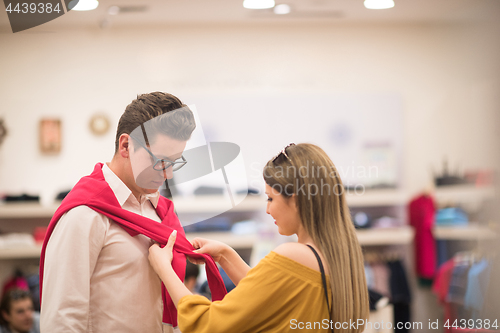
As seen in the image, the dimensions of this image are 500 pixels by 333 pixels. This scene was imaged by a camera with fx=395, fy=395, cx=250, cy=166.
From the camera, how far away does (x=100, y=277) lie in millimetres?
1110

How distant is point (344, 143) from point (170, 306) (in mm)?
2531

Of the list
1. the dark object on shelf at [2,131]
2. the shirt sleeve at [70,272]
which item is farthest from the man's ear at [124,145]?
the dark object on shelf at [2,131]

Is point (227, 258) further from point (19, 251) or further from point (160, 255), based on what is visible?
point (19, 251)

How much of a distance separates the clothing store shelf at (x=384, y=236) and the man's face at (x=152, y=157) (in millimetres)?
2546

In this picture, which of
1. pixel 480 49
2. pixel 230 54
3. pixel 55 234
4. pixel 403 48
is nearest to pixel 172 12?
pixel 230 54

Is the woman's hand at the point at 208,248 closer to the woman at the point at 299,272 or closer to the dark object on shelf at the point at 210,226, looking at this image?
the woman at the point at 299,272

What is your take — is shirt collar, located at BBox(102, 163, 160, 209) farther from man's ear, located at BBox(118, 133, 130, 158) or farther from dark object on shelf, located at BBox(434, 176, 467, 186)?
dark object on shelf, located at BBox(434, 176, 467, 186)

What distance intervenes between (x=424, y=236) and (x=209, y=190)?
6.49ft

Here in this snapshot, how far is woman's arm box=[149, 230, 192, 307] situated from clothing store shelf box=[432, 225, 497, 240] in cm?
294

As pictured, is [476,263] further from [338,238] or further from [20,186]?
[20,186]


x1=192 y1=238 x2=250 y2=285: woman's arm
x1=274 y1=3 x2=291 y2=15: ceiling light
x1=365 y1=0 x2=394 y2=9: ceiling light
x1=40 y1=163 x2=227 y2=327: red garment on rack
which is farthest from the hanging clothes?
x1=40 y1=163 x2=227 y2=327: red garment on rack

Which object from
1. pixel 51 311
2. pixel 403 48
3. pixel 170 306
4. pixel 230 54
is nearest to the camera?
pixel 51 311

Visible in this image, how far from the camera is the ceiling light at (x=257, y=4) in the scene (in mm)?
2875

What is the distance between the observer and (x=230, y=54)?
127 inches
